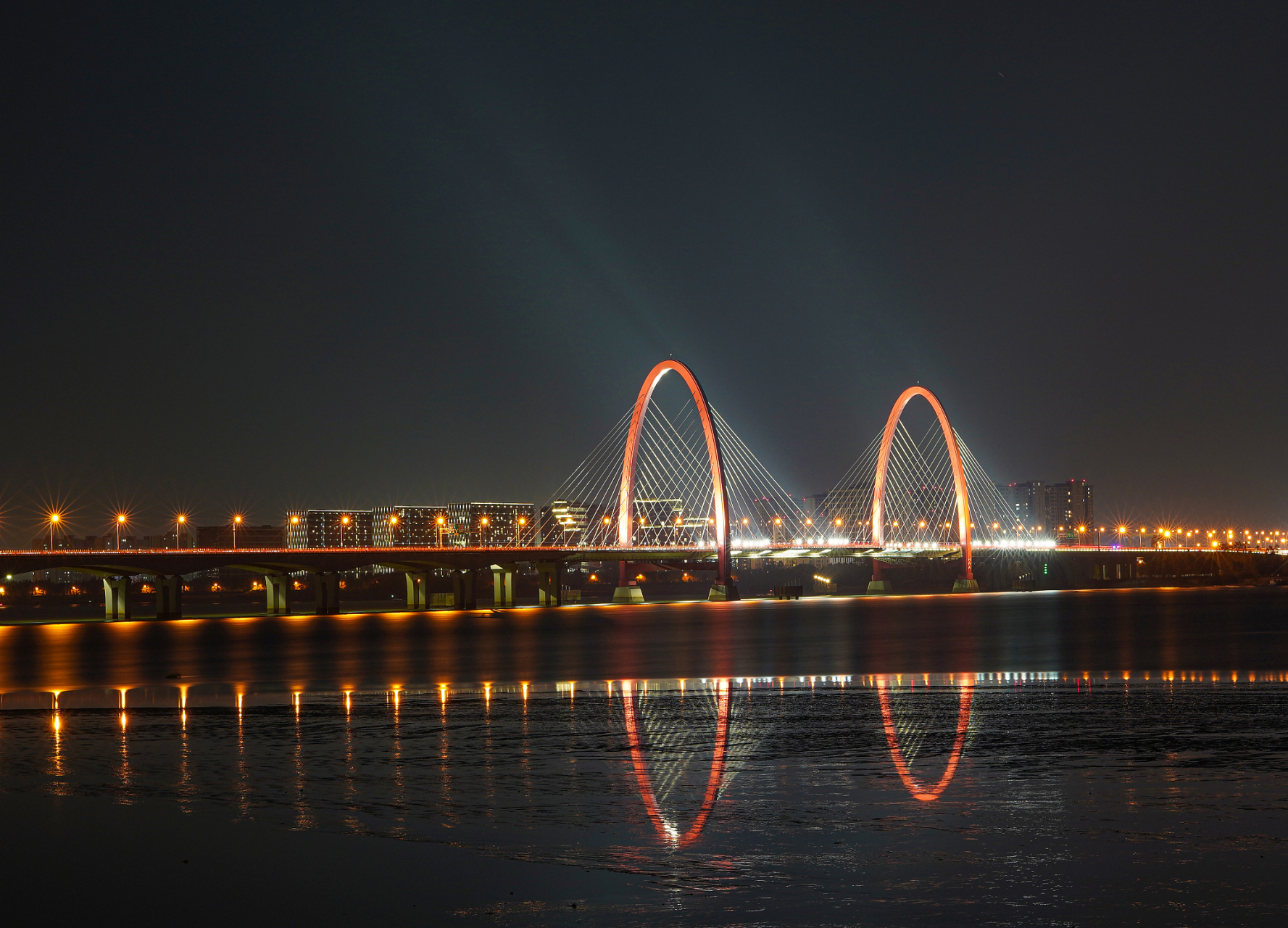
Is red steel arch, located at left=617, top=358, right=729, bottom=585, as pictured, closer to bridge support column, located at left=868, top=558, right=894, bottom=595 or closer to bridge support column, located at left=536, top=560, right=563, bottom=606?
bridge support column, located at left=536, top=560, right=563, bottom=606

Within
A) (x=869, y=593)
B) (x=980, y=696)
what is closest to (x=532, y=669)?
(x=980, y=696)

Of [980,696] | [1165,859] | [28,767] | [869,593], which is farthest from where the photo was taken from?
[869,593]

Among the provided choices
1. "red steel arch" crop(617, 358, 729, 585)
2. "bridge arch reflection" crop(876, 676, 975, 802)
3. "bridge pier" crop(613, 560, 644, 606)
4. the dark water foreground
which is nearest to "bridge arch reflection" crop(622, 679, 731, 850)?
the dark water foreground

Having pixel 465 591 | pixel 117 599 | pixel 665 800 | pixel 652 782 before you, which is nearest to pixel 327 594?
pixel 465 591

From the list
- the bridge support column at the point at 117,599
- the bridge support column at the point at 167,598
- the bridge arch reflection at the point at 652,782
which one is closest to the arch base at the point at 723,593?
the bridge support column at the point at 167,598

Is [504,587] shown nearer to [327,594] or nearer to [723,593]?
[327,594]

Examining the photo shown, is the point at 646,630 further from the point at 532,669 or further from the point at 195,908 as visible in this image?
the point at 195,908

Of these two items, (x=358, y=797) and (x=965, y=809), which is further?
(x=358, y=797)
